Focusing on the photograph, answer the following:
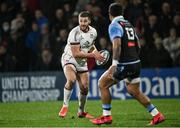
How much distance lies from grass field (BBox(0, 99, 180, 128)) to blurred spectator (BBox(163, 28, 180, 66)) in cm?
262

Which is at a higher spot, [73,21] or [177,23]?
[73,21]

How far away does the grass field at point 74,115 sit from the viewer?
1216 cm

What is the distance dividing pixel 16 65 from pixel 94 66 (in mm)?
3050

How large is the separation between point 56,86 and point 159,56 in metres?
3.84

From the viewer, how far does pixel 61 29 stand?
21250 mm

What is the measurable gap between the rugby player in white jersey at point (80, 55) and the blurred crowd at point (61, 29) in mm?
6316

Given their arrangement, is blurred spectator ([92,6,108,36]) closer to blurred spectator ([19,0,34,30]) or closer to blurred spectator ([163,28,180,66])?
blurred spectator ([163,28,180,66])

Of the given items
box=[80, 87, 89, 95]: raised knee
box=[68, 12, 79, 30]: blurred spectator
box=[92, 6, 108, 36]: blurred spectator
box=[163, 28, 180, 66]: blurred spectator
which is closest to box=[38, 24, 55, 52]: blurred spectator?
box=[68, 12, 79, 30]: blurred spectator

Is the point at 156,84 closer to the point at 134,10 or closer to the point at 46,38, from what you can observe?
the point at 134,10

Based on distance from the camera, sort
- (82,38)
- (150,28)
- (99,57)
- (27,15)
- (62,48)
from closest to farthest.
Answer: (99,57), (82,38), (150,28), (62,48), (27,15)

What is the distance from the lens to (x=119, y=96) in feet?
66.8

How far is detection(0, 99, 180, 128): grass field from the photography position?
1216 cm

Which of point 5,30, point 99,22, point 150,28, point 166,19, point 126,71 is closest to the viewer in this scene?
point 126,71

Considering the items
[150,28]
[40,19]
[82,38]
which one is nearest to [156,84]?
[150,28]
